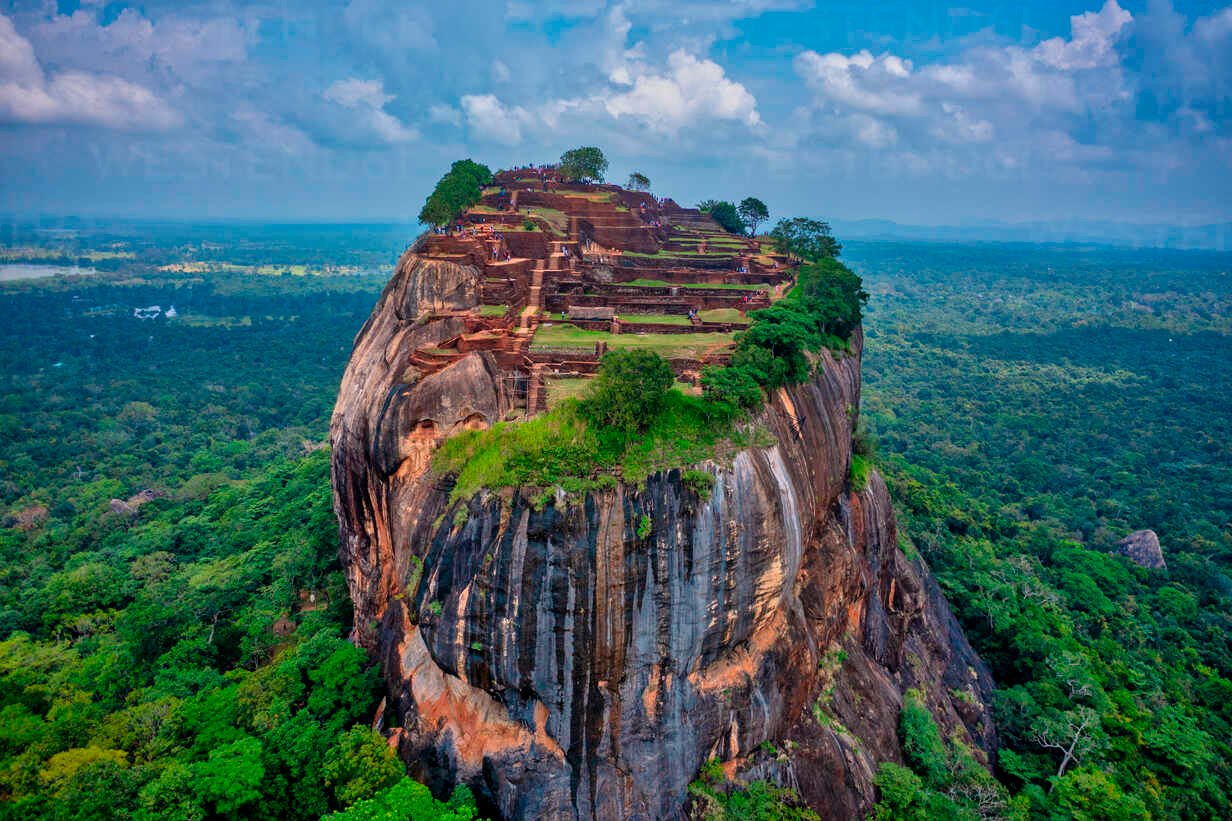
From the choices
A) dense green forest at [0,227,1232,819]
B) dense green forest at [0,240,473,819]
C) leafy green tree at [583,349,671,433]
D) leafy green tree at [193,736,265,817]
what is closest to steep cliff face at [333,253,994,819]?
leafy green tree at [583,349,671,433]

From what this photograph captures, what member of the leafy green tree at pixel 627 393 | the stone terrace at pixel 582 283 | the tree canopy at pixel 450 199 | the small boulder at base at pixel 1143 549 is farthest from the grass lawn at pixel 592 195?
the small boulder at base at pixel 1143 549

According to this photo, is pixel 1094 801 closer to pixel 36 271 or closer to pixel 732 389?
pixel 732 389

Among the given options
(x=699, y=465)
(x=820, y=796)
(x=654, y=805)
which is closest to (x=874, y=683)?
(x=820, y=796)

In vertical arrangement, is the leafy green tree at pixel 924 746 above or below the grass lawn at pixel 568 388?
below

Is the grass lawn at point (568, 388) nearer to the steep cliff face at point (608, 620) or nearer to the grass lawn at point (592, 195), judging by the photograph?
the steep cliff face at point (608, 620)

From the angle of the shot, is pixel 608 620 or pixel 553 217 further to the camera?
pixel 553 217

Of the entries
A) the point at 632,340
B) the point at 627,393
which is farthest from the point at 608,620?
the point at 632,340

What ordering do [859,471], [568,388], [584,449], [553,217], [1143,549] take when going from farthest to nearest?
[1143,549]
[553,217]
[859,471]
[568,388]
[584,449]
